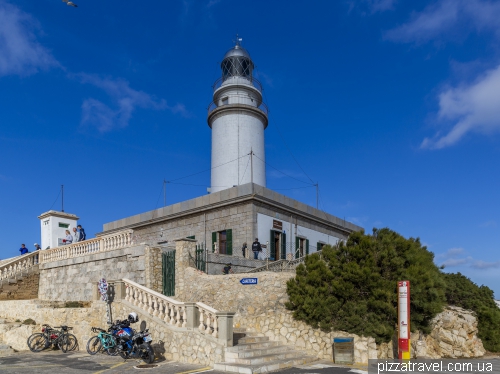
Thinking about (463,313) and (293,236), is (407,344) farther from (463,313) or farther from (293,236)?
(293,236)

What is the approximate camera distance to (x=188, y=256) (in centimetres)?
1608

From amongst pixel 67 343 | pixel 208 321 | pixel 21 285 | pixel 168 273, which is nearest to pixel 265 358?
pixel 208 321

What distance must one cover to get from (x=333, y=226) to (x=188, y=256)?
46.8ft

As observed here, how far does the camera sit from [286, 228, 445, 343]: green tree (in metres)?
12.7

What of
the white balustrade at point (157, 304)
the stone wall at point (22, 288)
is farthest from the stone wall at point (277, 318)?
the stone wall at point (22, 288)

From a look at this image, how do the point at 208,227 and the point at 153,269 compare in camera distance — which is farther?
the point at 208,227

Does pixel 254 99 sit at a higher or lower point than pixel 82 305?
higher

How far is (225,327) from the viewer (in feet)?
36.6

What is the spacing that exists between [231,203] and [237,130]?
7.32m

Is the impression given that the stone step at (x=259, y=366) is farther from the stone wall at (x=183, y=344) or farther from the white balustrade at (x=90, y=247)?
the white balustrade at (x=90, y=247)

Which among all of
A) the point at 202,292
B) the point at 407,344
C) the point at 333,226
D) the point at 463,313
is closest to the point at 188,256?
the point at 202,292

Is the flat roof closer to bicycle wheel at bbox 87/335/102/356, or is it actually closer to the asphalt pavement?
bicycle wheel at bbox 87/335/102/356

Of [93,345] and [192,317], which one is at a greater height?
[192,317]

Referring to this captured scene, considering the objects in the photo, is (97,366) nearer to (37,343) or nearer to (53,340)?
(53,340)
